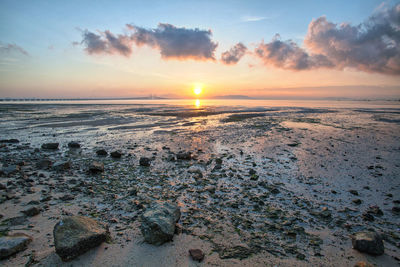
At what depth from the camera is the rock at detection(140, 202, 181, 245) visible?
12.6ft

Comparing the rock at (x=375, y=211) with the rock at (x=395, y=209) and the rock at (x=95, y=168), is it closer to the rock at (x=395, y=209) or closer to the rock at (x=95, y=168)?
the rock at (x=395, y=209)

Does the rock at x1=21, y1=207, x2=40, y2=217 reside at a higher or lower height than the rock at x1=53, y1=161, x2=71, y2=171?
lower

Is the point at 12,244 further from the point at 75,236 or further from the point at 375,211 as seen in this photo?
the point at 375,211

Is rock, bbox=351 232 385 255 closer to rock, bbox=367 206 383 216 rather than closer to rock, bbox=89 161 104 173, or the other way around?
rock, bbox=367 206 383 216

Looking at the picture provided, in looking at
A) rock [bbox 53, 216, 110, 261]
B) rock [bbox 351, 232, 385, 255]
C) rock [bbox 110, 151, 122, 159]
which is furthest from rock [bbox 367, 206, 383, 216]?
rock [bbox 110, 151, 122, 159]

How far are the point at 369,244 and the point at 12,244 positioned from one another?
6.45 m

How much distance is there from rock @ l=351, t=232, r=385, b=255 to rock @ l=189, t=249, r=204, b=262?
298 centimetres

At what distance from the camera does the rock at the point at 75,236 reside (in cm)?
331

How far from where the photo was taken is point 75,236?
3484 millimetres

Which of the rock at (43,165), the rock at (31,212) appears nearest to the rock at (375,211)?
the rock at (31,212)

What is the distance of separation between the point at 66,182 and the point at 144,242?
4.62 meters

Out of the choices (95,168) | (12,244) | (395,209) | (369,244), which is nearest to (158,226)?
(12,244)

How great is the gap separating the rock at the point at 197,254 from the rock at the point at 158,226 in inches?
22.4

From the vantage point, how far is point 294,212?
5.19 meters
